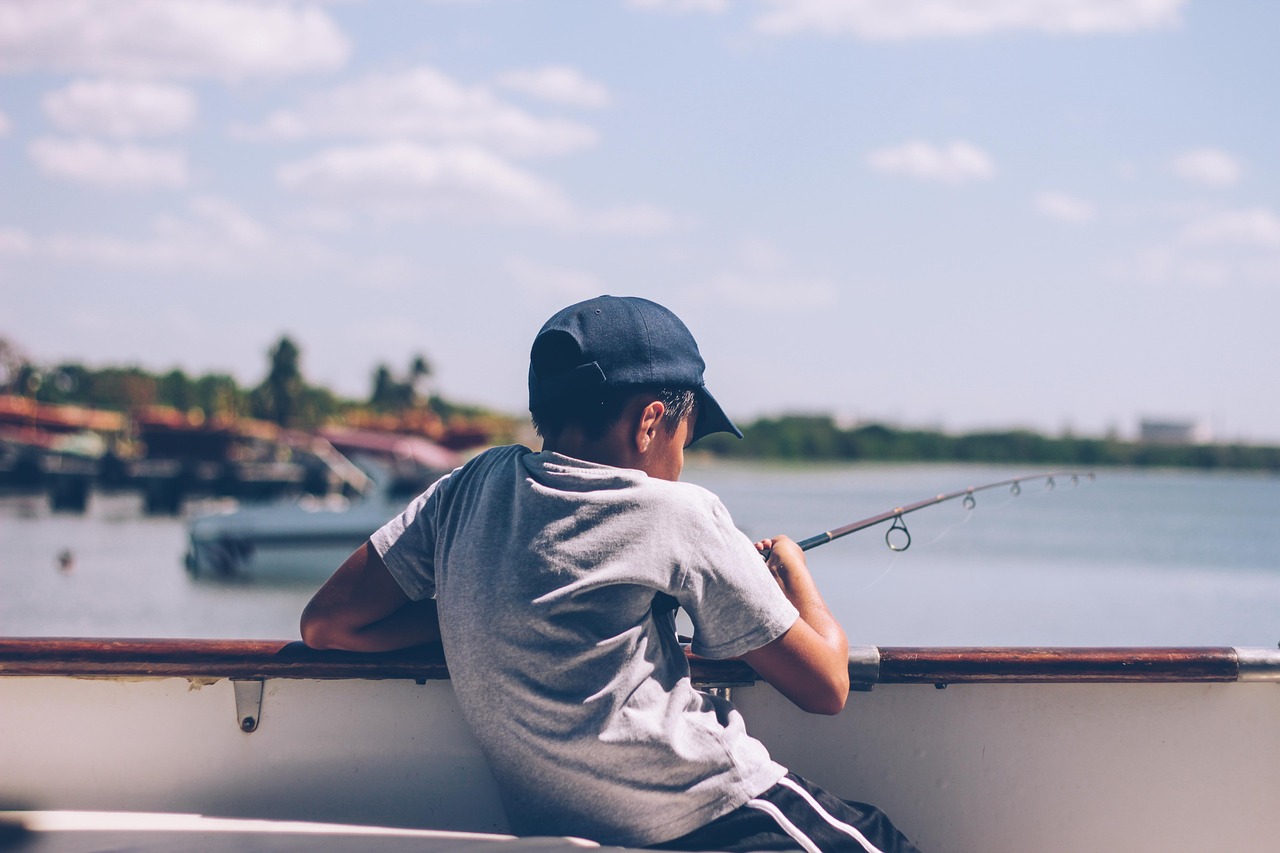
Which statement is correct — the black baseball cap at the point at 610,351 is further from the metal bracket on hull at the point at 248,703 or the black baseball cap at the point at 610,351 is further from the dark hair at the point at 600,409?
the metal bracket on hull at the point at 248,703

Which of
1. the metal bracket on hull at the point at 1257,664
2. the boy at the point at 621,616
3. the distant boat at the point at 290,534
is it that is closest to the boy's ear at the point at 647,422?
the boy at the point at 621,616

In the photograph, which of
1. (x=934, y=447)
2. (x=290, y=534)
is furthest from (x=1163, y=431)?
(x=290, y=534)

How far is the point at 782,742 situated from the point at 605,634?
827 mm

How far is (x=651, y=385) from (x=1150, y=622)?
16074 millimetres

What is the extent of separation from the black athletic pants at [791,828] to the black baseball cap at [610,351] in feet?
2.03

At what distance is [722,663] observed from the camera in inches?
79.4

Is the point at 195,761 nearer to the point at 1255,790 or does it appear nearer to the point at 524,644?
the point at 524,644

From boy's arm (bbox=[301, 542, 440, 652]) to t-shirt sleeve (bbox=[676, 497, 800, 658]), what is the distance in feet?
1.71

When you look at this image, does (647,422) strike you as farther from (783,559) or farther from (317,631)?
(317,631)

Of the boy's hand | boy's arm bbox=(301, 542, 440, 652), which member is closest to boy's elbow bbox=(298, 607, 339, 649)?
boy's arm bbox=(301, 542, 440, 652)

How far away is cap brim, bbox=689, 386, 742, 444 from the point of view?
5.63 feet

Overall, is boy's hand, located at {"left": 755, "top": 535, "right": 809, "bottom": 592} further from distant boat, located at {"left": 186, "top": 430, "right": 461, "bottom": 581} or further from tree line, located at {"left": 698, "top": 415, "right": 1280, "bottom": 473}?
tree line, located at {"left": 698, "top": 415, "right": 1280, "bottom": 473}

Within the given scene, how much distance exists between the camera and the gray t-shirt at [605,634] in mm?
1518

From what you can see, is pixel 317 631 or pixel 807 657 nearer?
pixel 807 657
